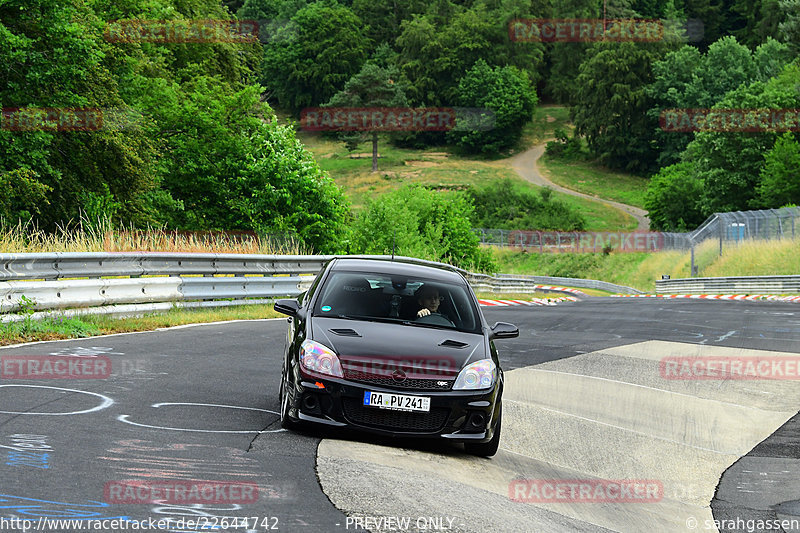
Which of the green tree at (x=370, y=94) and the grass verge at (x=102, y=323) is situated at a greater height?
the grass verge at (x=102, y=323)

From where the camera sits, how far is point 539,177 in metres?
127

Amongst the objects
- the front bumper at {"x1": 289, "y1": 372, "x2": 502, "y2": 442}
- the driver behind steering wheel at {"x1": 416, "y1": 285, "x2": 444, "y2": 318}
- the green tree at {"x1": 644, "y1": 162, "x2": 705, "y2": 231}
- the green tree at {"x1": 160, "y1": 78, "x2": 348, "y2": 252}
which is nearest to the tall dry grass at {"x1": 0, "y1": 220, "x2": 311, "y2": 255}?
the driver behind steering wheel at {"x1": 416, "y1": 285, "x2": 444, "y2": 318}

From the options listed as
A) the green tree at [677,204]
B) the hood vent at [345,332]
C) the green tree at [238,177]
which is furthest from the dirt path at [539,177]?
the hood vent at [345,332]

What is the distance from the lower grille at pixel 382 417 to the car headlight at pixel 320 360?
0.83ft

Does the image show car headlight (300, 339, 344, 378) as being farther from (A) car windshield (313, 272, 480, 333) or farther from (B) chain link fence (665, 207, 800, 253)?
(B) chain link fence (665, 207, 800, 253)

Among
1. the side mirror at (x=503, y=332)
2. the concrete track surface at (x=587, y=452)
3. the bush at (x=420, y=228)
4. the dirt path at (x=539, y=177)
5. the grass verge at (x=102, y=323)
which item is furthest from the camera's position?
the dirt path at (x=539, y=177)

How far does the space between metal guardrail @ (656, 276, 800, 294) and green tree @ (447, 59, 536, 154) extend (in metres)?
89.2

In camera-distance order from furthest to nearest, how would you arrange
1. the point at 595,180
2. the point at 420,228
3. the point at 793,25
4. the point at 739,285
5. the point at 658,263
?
the point at 595,180 < the point at 793,25 < the point at 658,263 < the point at 420,228 < the point at 739,285

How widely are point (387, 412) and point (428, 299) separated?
1.65 m

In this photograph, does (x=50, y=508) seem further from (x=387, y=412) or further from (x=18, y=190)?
(x=18, y=190)

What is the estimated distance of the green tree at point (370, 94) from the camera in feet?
445

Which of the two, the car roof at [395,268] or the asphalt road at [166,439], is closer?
the asphalt road at [166,439]

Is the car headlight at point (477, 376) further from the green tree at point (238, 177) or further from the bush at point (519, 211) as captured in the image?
the bush at point (519, 211)

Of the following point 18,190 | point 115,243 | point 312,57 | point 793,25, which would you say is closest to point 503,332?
point 115,243
